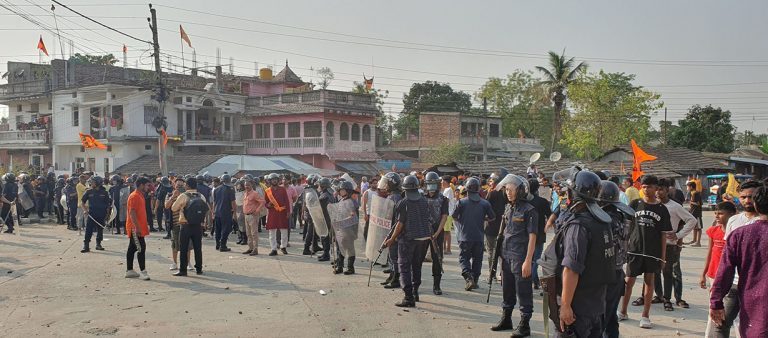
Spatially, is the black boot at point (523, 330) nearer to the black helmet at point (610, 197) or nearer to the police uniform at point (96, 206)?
the black helmet at point (610, 197)

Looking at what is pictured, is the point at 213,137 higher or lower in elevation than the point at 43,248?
higher

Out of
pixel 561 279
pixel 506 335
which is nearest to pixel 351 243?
pixel 506 335

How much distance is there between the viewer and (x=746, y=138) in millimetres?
82062

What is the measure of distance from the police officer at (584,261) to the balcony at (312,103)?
35.0 meters

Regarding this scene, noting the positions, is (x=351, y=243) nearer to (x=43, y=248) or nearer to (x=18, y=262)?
(x=18, y=262)

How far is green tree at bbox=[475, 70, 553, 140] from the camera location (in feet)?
196

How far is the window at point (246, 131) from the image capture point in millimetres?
44594

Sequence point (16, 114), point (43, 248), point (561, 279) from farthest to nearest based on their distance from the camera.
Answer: point (16, 114), point (43, 248), point (561, 279)

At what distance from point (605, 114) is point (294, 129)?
20843mm

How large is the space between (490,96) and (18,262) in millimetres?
51677

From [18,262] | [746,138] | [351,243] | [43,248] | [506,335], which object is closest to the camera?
[506,335]

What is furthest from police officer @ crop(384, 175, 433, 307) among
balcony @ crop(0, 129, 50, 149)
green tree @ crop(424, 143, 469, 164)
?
balcony @ crop(0, 129, 50, 149)

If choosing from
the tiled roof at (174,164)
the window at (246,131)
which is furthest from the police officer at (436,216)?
the window at (246,131)

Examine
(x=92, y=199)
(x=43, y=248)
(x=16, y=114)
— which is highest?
(x=16, y=114)
